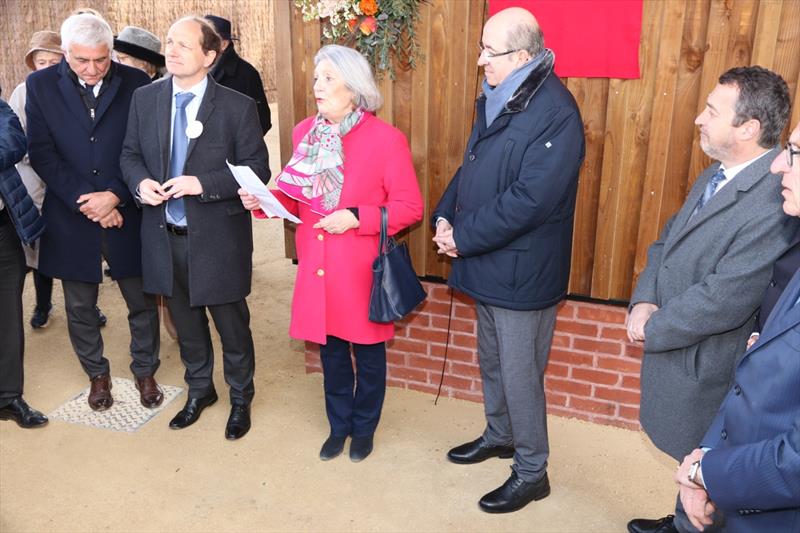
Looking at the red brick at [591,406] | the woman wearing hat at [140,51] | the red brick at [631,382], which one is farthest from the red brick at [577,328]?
the woman wearing hat at [140,51]

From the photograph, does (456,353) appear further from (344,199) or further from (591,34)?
(591,34)

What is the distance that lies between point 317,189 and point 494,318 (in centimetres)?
102

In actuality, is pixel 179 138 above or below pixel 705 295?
above

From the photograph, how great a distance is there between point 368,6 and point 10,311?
2546mm

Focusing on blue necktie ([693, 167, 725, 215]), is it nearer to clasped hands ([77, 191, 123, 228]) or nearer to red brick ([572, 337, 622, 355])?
red brick ([572, 337, 622, 355])

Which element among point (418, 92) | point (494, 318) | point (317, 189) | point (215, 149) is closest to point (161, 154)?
point (215, 149)

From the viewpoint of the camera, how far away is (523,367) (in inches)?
140

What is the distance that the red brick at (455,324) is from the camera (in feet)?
14.9

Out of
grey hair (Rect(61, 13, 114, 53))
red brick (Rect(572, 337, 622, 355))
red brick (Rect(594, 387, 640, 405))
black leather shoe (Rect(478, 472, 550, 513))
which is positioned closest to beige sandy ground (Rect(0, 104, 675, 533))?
black leather shoe (Rect(478, 472, 550, 513))

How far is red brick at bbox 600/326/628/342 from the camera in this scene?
4.22 m

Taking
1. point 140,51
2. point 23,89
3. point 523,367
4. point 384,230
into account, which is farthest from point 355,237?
point 140,51

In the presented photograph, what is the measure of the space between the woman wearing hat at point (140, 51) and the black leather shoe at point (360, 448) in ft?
9.61

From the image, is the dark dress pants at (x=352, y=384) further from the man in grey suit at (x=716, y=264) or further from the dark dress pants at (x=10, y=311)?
the dark dress pants at (x=10, y=311)

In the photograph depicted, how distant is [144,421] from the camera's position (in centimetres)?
446
